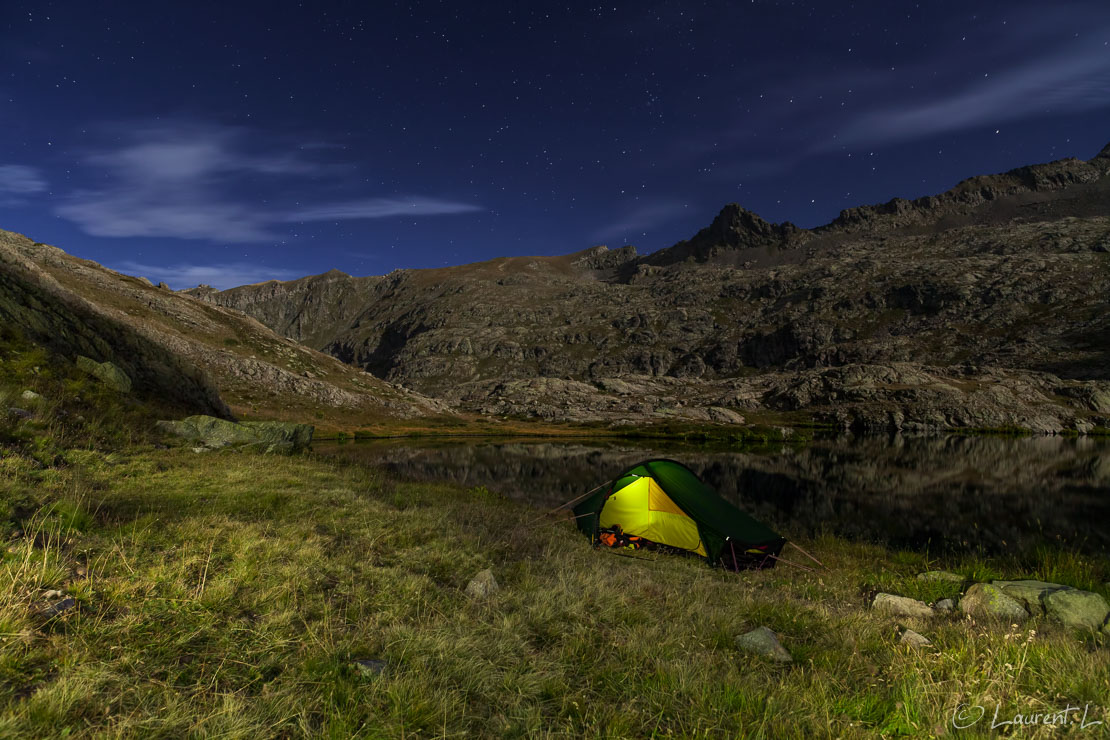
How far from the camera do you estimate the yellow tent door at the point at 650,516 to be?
15.2 metres

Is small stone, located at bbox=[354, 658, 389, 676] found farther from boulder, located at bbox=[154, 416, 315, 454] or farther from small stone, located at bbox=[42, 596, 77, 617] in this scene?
boulder, located at bbox=[154, 416, 315, 454]

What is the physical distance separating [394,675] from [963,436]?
118193mm

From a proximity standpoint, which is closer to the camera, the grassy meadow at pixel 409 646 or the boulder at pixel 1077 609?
the grassy meadow at pixel 409 646

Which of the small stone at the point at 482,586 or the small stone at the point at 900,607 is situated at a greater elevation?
the small stone at the point at 482,586

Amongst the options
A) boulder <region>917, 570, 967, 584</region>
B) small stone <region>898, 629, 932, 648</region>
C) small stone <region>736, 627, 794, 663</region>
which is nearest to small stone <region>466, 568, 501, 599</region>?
small stone <region>736, 627, 794, 663</region>

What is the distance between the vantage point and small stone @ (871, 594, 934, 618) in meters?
8.71

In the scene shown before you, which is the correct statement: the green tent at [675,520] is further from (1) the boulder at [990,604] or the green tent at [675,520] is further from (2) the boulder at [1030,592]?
(2) the boulder at [1030,592]

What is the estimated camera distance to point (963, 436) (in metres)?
88.6

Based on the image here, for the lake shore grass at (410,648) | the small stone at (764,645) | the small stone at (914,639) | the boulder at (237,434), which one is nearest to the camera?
the lake shore grass at (410,648)

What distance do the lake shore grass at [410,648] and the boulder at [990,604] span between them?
73 centimetres

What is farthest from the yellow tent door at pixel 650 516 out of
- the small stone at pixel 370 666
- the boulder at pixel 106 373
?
the boulder at pixel 106 373

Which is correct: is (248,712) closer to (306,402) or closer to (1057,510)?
(1057,510)

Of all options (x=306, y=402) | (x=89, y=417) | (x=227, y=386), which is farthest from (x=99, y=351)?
(x=306, y=402)

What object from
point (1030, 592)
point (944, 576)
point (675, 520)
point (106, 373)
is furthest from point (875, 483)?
point (106, 373)
